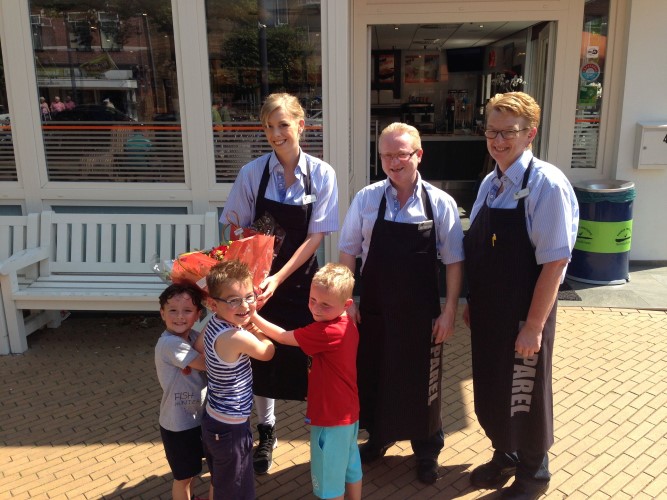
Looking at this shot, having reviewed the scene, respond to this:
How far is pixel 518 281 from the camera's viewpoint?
2.62m

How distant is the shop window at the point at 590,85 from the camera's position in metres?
6.37

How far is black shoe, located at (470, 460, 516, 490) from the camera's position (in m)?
3.05

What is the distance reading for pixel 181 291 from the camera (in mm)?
2674

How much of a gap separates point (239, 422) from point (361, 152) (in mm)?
4974

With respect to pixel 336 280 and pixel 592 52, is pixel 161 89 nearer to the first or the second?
pixel 336 280

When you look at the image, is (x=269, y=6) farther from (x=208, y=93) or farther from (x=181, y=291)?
(x=181, y=291)

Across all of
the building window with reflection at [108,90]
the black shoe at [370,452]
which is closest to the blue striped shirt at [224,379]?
the black shoe at [370,452]

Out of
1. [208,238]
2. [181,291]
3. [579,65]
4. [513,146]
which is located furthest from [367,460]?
[579,65]

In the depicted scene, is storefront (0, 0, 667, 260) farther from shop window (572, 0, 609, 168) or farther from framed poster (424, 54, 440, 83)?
framed poster (424, 54, 440, 83)

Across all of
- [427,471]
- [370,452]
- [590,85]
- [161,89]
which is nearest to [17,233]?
[161,89]

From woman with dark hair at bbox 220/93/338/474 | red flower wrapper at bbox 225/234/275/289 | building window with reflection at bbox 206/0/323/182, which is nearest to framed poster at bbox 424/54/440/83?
building window with reflection at bbox 206/0/323/182

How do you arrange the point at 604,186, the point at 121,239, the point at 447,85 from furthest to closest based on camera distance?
the point at 447,85, the point at 604,186, the point at 121,239

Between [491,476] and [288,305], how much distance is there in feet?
4.54

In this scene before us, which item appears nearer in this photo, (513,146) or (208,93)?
(513,146)
